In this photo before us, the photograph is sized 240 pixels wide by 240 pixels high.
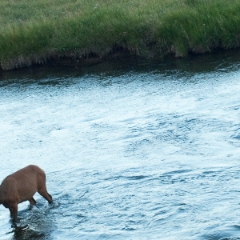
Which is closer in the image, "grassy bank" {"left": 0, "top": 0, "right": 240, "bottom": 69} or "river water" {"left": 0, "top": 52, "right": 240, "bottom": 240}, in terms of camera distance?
"river water" {"left": 0, "top": 52, "right": 240, "bottom": 240}

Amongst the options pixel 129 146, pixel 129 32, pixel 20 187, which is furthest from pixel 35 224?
pixel 129 32

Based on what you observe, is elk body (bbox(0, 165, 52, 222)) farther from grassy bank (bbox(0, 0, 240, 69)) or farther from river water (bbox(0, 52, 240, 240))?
grassy bank (bbox(0, 0, 240, 69))

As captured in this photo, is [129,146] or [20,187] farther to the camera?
[129,146]

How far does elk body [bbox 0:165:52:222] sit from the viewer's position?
439 inches

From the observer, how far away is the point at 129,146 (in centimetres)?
1490

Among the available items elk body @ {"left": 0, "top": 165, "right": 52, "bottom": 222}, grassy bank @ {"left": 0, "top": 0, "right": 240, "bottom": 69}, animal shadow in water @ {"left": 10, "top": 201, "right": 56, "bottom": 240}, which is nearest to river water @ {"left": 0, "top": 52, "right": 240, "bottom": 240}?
animal shadow in water @ {"left": 10, "top": 201, "right": 56, "bottom": 240}

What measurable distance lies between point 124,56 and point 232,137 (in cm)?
1001

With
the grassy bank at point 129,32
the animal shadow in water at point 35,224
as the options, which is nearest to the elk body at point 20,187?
the animal shadow in water at point 35,224

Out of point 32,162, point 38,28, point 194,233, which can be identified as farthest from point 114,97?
point 194,233

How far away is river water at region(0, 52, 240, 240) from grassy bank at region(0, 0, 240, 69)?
2.53ft

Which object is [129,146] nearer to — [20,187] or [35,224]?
[35,224]

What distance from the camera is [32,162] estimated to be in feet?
48.4

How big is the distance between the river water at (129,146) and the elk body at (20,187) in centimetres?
39

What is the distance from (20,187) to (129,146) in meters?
4.11
